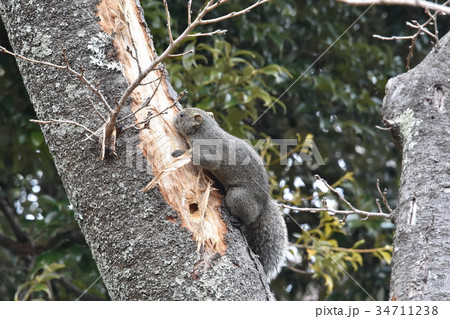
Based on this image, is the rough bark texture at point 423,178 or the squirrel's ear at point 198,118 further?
the squirrel's ear at point 198,118

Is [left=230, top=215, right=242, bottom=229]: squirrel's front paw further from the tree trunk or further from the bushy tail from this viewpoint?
the bushy tail

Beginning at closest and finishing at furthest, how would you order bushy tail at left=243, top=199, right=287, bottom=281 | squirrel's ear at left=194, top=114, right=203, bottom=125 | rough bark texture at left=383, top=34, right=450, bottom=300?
rough bark texture at left=383, top=34, right=450, bottom=300 < bushy tail at left=243, top=199, right=287, bottom=281 < squirrel's ear at left=194, top=114, right=203, bottom=125

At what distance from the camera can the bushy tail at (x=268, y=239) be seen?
12.0ft

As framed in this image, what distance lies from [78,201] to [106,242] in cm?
24

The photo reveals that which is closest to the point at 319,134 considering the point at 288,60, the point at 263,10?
the point at 288,60

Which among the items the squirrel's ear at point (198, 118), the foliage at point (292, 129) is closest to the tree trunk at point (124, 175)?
the squirrel's ear at point (198, 118)

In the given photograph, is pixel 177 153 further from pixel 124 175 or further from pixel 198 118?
pixel 198 118

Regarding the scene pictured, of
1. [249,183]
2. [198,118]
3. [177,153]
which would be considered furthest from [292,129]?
[177,153]

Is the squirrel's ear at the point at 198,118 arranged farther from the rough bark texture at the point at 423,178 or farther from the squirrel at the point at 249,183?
the rough bark texture at the point at 423,178

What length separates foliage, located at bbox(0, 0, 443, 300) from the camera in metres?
4.93

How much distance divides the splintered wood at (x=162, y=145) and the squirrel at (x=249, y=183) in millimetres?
410

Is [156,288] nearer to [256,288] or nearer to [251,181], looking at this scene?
[256,288]

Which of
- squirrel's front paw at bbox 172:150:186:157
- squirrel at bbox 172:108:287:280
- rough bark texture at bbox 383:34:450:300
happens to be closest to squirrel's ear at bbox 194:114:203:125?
squirrel at bbox 172:108:287:280

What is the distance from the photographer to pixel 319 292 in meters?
6.14
